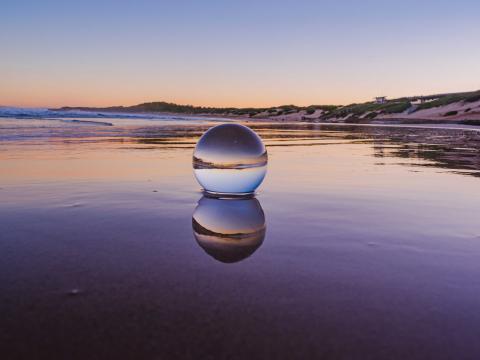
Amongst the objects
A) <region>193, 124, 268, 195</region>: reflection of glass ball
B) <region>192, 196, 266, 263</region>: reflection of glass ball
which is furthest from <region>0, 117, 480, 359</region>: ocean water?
<region>193, 124, 268, 195</region>: reflection of glass ball

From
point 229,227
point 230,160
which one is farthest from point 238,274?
point 230,160

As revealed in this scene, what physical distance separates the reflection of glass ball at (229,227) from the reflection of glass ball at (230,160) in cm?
22

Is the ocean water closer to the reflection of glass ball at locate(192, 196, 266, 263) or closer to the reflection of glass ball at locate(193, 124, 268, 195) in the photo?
the reflection of glass ball at locate(192, 196, 266, 263)

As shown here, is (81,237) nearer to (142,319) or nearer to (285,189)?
(142,319)

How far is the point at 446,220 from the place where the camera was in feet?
13.1

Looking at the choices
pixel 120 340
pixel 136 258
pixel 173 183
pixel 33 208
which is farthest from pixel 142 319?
pixel 173 183

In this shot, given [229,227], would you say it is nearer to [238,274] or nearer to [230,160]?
[238,274]

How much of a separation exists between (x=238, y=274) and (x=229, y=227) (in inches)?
40.7

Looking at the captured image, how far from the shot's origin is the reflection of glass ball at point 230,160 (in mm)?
4750

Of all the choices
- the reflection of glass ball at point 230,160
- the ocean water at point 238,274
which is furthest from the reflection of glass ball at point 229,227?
the reflection of glass ball at point 230,160

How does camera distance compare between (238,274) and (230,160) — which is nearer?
(238,274)

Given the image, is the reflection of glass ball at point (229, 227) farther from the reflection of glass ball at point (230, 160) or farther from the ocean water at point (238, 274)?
the reflection of glass ball at point (230, 160)

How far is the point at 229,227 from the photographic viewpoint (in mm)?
3570

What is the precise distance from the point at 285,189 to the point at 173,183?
155 cm
